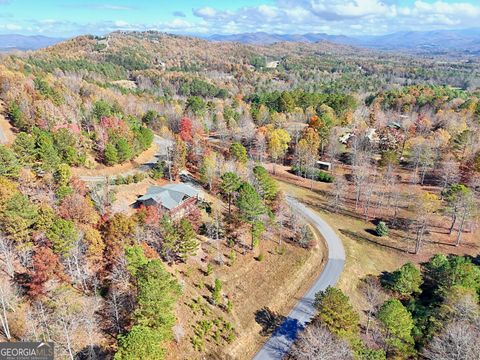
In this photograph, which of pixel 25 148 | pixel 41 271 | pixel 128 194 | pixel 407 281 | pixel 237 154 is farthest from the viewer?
pixel 237 154

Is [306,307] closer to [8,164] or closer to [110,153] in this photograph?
[110,153]

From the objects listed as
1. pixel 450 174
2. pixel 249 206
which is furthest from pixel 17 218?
pixel 450 174

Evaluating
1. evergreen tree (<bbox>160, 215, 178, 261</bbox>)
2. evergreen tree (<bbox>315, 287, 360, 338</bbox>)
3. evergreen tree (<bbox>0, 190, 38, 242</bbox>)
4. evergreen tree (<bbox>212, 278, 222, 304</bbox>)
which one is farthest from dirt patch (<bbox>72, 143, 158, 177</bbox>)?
evergreen tree (<bbox>315, 287, 360, 338</bbox>)

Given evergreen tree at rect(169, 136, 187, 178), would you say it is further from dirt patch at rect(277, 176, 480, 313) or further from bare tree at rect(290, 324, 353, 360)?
bare tree at rect(290, 324, 353, 360)

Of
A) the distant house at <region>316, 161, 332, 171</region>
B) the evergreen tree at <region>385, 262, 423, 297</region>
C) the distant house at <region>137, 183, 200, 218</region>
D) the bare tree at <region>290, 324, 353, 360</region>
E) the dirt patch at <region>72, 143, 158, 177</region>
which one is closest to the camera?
the bare tree at <region>290, 324, 353, 360</region>

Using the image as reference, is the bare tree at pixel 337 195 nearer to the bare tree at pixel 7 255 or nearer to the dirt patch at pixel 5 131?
the bare tree at pixel 7 255

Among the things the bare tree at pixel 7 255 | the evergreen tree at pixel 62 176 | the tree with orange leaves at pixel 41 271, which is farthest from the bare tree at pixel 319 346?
the evergreen tree at pixel 62 176

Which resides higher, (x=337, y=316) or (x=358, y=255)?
(x=337, y=316)
